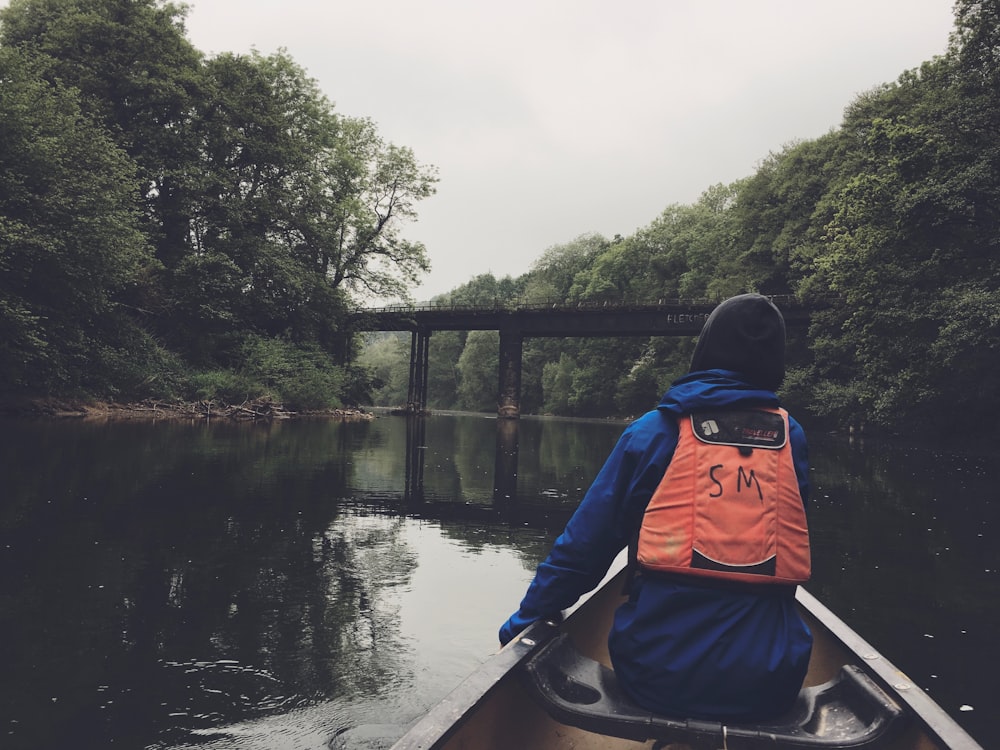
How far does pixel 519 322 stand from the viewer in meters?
49.8

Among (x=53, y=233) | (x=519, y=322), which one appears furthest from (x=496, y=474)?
(x=519, y=322)

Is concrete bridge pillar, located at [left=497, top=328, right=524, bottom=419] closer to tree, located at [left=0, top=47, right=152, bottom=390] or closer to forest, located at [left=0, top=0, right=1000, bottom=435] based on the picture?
forest, located at [left=0, top=0, right=1000, bottom=435]

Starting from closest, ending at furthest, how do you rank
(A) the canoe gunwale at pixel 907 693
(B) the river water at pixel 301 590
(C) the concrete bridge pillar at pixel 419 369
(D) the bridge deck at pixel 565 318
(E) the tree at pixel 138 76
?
(A) the canoe gunwale at pixel 907 693 < (B) the river water at pixel 301 590 < (E) the tree at pixel 138 76 < (D) the bridge deck at pixel 565 318 < (C) the concrete bridge pillar at pixel 419 369

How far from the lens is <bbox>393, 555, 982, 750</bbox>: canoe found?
7.18 feet

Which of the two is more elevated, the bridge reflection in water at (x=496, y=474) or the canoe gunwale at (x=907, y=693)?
the canoe gunwale at (x=907, y=693)

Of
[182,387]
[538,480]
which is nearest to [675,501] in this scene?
[538,480]

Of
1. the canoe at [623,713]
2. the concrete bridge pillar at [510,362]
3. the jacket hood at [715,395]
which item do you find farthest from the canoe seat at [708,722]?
the concrete bridge pillar at [510,362]

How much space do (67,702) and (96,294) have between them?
23.7 metres

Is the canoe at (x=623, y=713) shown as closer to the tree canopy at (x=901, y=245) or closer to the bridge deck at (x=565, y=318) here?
the tree canopy at (x=901, y=245)

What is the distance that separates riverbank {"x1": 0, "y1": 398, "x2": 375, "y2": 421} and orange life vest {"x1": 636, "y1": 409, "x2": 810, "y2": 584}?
25913 millimetres

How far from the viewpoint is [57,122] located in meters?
22.5

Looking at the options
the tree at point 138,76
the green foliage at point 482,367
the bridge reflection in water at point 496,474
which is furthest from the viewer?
the green foliage at point 482,367

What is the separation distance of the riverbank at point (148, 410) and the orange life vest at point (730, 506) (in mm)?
25913

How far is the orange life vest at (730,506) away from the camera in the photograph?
2.19 metres
